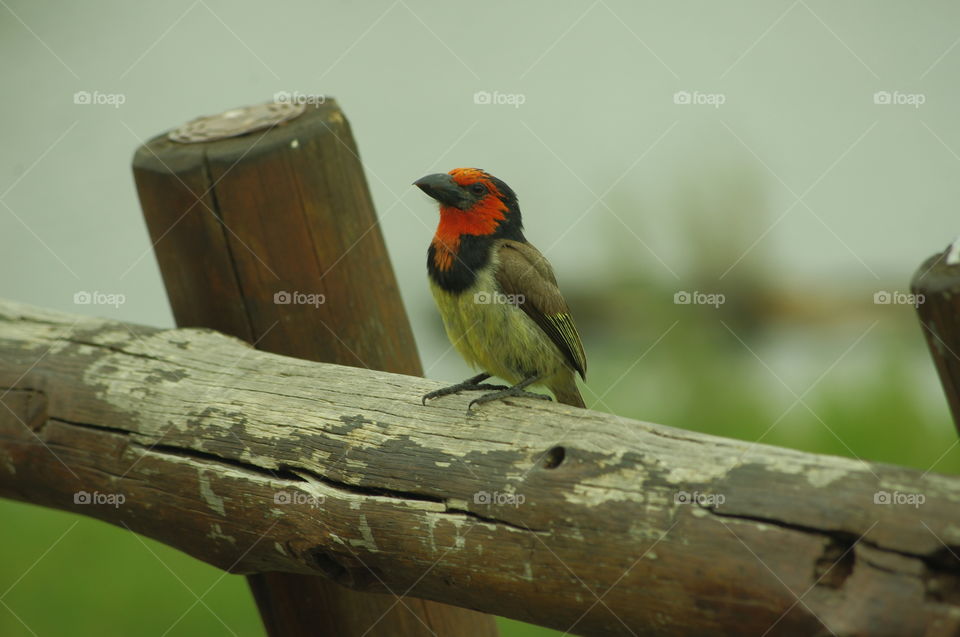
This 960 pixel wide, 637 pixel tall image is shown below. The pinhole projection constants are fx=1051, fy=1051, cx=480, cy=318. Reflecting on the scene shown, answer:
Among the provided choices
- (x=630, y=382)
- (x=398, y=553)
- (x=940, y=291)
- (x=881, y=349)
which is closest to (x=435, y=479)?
(x=398, y=553)

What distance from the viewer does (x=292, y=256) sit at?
3.23 meters

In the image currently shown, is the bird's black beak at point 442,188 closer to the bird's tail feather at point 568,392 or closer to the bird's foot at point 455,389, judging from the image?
the bird's foot at point 455,389

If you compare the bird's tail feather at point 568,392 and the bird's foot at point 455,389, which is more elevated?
the bird's foot at point 455,389

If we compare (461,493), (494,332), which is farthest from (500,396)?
(494,332)

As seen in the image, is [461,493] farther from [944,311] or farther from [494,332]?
[494,332]

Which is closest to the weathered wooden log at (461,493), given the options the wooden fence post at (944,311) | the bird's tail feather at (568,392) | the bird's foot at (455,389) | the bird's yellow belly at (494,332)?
the bird's foot at (455,389)

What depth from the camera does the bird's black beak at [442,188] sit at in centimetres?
343

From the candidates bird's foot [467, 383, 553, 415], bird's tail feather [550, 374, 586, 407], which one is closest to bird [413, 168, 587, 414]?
bird's tail feather [550, 374, 586, 407]

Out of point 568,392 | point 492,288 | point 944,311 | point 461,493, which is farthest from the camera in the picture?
point 568,392

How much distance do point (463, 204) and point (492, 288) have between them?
0.99ft

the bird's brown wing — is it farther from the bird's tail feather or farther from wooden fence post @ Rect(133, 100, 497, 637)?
wooden fence post @ Rect(133, 100, 497, 637)

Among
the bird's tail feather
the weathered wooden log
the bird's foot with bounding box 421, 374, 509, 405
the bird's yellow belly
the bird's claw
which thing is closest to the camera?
the weathered wooden log

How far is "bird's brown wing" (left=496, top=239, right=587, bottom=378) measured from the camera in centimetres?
343

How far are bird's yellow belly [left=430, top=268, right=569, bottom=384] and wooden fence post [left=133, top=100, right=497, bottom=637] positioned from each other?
217 mm
